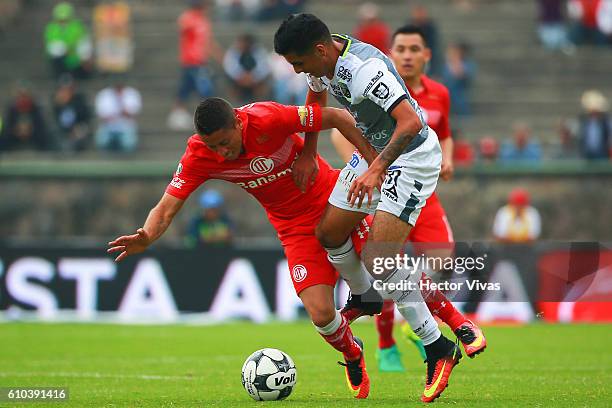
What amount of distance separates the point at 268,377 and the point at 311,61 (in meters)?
2.39

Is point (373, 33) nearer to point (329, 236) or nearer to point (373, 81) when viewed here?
point (329, 236)

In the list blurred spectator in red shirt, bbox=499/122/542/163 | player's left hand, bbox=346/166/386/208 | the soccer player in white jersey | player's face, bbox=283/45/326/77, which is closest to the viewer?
player's left hand, bbox=346/166/386/208

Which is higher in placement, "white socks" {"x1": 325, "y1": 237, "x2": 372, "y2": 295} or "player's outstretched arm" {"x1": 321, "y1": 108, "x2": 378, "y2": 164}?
"player's outstretched arm" {"x1": 321, "y1": 108, "x2": 378, "y2": 164}

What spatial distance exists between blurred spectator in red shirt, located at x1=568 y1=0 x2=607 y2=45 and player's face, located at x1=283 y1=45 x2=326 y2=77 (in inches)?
745

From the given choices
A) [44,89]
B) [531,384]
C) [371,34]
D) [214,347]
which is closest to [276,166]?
[531,384]

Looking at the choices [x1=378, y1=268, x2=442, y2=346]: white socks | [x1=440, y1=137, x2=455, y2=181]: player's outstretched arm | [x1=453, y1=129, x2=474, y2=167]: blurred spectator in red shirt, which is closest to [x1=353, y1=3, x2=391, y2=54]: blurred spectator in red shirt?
[x1=453, y1=129, x2=474, y2=167]: blurred spectator in red shirt

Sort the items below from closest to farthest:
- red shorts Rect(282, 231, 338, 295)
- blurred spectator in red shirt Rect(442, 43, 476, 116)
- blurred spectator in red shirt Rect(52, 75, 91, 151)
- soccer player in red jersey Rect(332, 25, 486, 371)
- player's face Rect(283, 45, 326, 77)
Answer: player's face Rect(283, 45, 326, 77) → red shorts Rect(282, 231, 338, 295) → soccer player in red jersey Rect(332, 25, 486, 371) → blurred spectator in red shirt Rect(52, 75, 91, 151) → blurred spectator in red shirt Rect(442, 43, 476, 116)

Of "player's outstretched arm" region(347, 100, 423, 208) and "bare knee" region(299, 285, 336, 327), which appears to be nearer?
"player's outstretched arm" region(347, 100, 423, 208)

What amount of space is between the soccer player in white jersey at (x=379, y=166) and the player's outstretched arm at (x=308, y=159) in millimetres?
13

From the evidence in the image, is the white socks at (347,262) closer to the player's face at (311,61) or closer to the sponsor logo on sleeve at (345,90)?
the sponsor logo on sleeve at (345,90)

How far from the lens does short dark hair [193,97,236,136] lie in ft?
29.4

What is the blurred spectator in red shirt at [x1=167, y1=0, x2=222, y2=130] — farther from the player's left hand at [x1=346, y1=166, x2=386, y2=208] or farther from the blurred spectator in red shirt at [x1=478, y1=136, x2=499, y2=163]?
the player's left hand at [x1=346, y1=166, x2=386, y2=208]

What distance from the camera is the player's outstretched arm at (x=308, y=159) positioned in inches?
382

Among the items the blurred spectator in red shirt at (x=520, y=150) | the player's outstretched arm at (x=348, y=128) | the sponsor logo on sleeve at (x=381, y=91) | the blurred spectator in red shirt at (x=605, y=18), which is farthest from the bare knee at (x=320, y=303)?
the blurred spectator in red shirt at (x=605, y=18)
